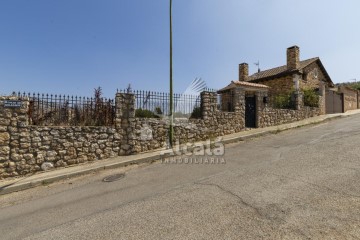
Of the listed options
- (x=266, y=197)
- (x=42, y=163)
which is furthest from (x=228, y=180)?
(x=42, y=163)

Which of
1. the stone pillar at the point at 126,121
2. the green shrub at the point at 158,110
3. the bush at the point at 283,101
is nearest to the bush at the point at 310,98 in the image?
the bush at the point at 283,101

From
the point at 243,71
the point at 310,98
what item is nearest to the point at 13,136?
the point at 310,98

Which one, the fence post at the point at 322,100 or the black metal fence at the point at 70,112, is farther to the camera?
the fence post at the point at 322,100

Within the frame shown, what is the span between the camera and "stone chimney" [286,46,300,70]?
19.2 m

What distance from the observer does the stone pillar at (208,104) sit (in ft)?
35.0

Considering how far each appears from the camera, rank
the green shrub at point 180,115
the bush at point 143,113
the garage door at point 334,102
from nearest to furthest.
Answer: the bush at point 143,113 < the green shrub at point 180,115 < the garage door at point 334,102

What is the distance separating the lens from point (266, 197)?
412cm

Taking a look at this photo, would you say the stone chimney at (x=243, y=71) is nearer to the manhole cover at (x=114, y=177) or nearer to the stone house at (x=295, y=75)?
the stone house at (x=295, y=75)

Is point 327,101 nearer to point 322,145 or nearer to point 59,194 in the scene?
point 322,145

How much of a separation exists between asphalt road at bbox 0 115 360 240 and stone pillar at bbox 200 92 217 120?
424 cm

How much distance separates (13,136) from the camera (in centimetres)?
705

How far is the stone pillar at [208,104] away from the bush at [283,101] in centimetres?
665

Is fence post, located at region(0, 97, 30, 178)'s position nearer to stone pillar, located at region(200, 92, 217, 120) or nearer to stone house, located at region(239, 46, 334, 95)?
→ stone pillar, located at region(200, 92, 217, 120)

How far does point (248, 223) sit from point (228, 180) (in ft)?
6.32
